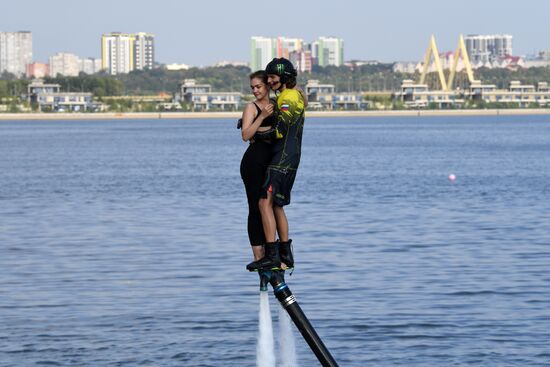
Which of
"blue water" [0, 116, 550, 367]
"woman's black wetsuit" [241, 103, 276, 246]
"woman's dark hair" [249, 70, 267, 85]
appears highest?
"woman's dark hair" [249, 70, 267, 85]

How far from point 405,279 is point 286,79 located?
17.0 meters

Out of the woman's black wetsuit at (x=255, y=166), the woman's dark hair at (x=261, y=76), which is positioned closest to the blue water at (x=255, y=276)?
the woman's black wetsuit at (x=255, y=166)

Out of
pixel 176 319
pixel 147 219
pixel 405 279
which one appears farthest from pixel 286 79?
pixel 147 219

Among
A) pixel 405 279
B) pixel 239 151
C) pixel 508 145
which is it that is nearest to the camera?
pixel 405 279

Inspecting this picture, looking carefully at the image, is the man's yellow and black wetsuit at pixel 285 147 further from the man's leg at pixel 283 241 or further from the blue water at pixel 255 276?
the blue water at pixel 255 276

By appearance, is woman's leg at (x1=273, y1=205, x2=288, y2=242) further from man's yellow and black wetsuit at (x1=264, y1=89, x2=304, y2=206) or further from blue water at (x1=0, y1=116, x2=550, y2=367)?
blue water at (x1=0, y1=116, x2=550, y2=367)

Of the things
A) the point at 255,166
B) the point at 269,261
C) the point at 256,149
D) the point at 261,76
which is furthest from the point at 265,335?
the point at 261,76

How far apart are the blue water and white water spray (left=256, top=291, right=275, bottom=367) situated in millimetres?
6885

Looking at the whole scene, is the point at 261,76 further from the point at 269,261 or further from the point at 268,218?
the point at 269,261

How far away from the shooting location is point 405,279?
29656 millimetres

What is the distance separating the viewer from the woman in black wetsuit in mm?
13117

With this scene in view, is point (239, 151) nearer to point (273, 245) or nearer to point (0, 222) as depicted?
point (0, 222)

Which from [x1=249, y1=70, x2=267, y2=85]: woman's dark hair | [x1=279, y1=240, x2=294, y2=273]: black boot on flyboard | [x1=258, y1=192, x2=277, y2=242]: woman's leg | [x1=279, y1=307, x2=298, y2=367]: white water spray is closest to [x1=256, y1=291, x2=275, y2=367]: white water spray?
[x1=279, y1=307, x2=298, y2=367]: white water spray

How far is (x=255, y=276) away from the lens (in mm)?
30219
